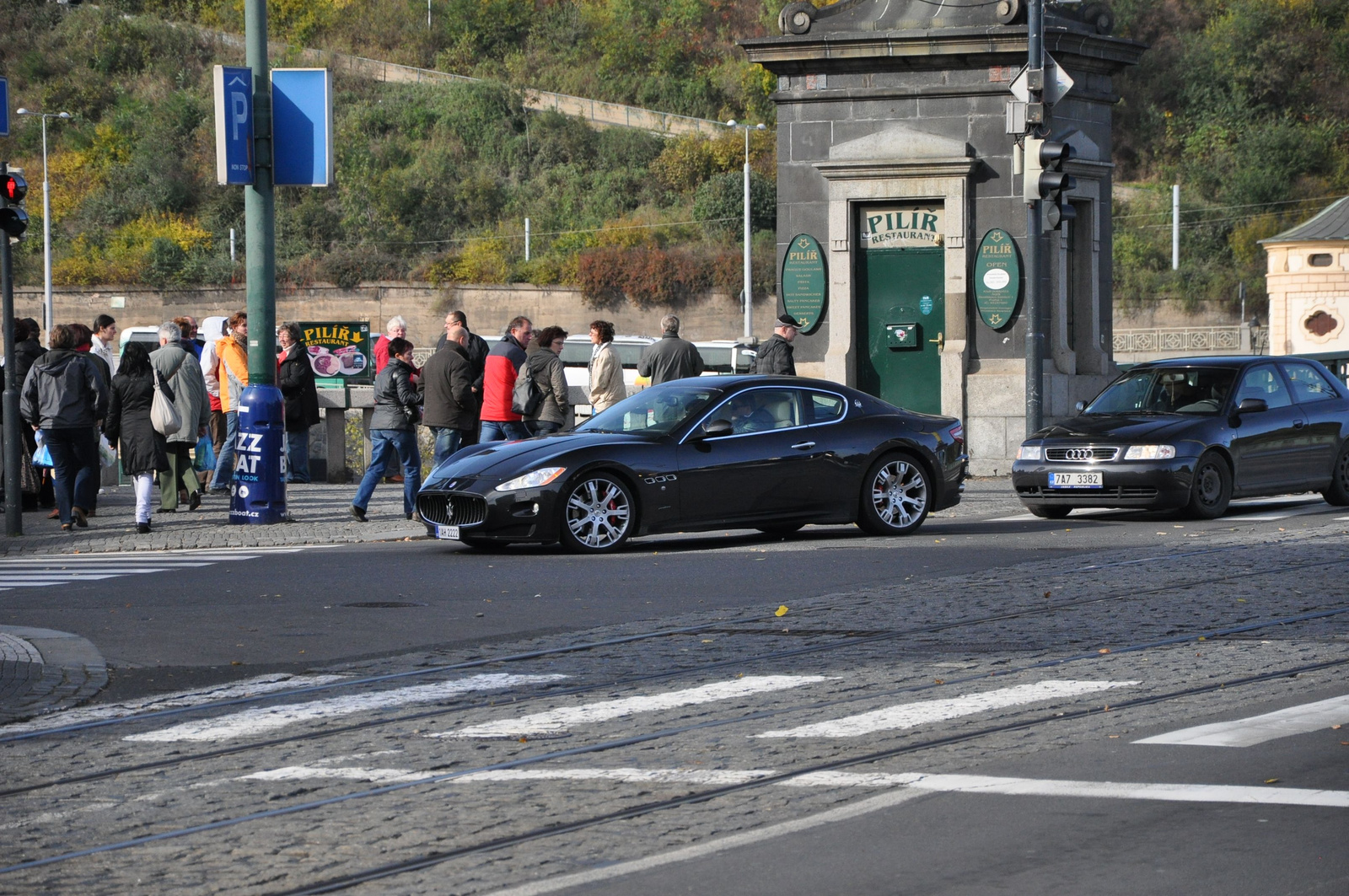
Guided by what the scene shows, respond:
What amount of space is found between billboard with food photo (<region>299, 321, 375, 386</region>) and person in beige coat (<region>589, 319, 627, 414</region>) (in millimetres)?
12080

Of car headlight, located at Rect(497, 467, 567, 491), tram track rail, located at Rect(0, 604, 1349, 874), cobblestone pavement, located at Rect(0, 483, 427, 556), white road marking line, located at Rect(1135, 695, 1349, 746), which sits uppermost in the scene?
car headlight, located at Rect(497, 467, 567, 491)

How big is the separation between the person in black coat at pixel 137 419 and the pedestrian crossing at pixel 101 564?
1476mm

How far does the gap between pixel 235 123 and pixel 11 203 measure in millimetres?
2109

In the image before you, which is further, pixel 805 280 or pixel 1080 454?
pixel 805 280

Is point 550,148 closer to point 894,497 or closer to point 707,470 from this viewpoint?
point 894,497

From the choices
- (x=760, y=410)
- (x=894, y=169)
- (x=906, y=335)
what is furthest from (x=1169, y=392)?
(x=894, y=169)

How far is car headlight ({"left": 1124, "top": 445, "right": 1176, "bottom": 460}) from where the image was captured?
16.1 meters

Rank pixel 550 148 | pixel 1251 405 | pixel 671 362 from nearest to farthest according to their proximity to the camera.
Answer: pixel 1251 405
pixel 671 362
pixel 550 148

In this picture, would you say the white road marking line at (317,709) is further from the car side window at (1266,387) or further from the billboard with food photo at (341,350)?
the billboard with food photo at (341,350)

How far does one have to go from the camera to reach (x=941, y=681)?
800 cm

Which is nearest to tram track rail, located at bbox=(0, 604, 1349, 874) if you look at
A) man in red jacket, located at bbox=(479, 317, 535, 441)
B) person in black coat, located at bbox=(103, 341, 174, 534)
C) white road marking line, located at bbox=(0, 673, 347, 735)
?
white road marking line, located at bbox=(0, 673, 347, 735)

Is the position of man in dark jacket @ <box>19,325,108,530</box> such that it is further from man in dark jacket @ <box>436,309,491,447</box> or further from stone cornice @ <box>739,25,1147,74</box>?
stone cornice @ <box>739,25,1147,74</box>

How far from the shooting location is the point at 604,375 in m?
18.3

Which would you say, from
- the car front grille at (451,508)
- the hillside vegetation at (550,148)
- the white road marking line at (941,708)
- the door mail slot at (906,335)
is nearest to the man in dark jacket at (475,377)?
the car front grille at (451,508)
